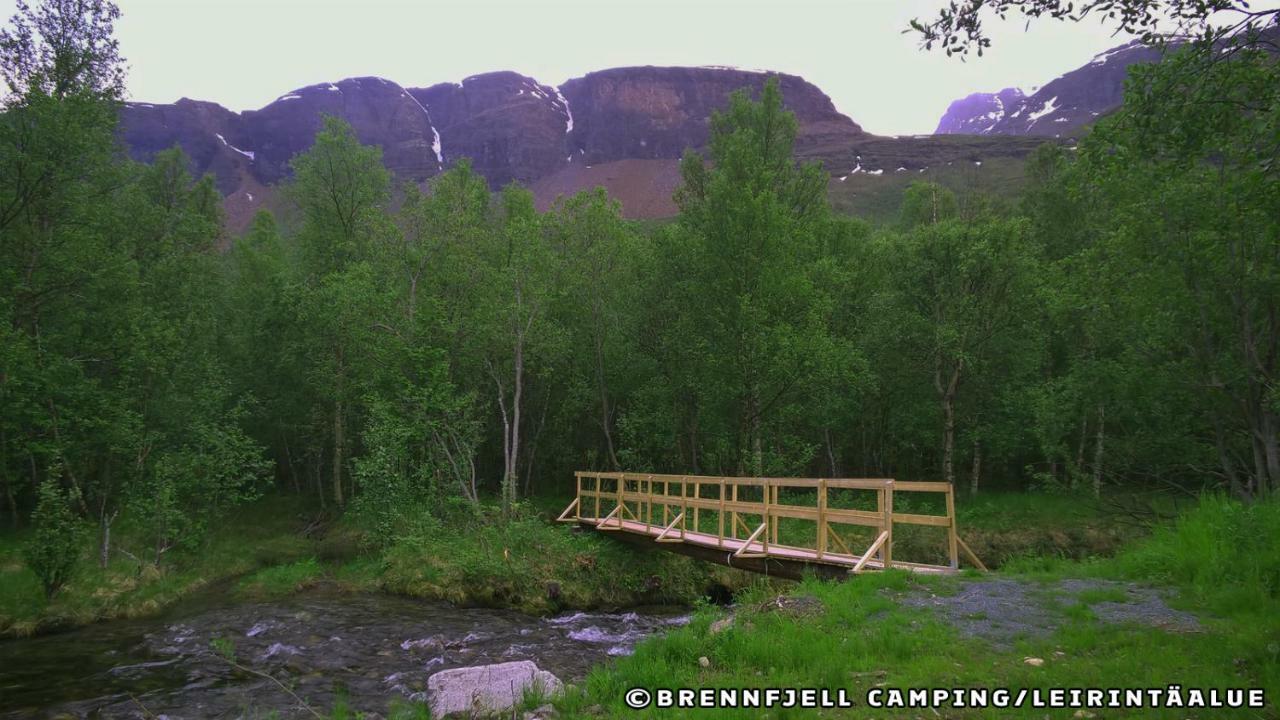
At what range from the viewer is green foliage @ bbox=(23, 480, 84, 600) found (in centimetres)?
1462

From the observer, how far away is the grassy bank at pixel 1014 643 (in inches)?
208

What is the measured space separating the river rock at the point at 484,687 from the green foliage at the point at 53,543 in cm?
1274

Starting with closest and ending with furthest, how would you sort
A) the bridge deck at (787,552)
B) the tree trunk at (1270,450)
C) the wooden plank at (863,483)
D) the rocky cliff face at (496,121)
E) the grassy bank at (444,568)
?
the wooden plank at (863,483), the bridge deck at (787,552), the tree trunk at (1270,450), the grassy bank at (444,568), the rocky cliff face at (496,121)

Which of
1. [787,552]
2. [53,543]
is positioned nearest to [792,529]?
[787,552]

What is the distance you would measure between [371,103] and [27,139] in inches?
6847

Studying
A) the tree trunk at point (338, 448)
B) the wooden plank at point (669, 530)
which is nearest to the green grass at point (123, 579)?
the tree trunk at point (338, 448)

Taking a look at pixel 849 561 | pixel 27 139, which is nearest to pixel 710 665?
pixel 849 561

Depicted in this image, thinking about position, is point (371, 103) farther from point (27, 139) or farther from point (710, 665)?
point (710, 665)

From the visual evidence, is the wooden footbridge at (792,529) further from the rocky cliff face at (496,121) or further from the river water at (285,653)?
the rocky cliff face at (496,121)

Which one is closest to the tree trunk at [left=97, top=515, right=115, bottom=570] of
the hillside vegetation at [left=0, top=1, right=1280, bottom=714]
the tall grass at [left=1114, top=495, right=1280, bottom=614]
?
the hillside vegetation at [left=0, top=1, right=1280, bottom=714]

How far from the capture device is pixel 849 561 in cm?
1070

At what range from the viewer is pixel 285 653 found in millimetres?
11914

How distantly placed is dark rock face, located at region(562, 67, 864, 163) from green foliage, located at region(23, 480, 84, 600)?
151986 millimetres

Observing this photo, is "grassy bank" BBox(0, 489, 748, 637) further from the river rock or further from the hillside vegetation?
the river rock
